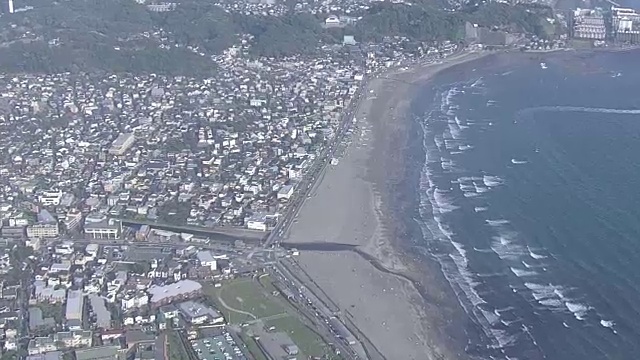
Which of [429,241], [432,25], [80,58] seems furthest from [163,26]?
[429,241]

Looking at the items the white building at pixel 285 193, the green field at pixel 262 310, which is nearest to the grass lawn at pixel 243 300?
the green field at pixel 262 310

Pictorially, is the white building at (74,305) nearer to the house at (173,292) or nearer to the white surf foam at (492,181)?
the house at (173,292)

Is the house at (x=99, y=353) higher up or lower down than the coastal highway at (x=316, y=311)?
higher up

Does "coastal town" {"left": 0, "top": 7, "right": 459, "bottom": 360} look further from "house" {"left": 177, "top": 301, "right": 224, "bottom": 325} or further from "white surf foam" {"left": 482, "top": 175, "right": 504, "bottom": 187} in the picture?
"white surf foam" {"left": 482, "top": 175, "right": 504, "bottom": 187}

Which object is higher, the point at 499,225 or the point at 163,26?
the point at 163,26

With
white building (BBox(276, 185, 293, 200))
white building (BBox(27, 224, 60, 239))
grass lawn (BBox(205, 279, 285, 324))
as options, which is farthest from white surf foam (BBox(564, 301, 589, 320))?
white building (BBox(27, 224, 60, 239))

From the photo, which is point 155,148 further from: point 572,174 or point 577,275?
point 577,275
